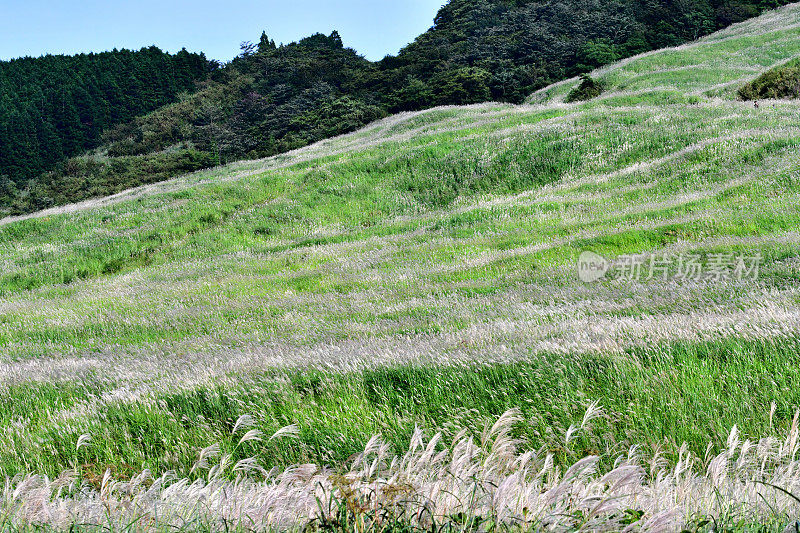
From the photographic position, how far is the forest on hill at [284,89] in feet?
189

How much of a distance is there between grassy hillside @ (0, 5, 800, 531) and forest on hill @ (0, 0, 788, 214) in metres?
40.9

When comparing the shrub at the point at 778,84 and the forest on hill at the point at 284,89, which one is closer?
the shrub at the point at 778,84

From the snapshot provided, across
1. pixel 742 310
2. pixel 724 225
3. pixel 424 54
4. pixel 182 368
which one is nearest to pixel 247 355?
pixel 182 368

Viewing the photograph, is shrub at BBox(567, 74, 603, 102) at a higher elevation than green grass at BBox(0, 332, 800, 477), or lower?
higher

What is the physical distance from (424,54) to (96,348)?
67.2 m

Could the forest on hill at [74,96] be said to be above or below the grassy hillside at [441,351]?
above

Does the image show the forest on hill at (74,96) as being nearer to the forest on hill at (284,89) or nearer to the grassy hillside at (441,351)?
the forest on hill at (284,89)

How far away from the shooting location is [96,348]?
26.9 feet

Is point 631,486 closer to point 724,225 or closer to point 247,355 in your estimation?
point 247,355

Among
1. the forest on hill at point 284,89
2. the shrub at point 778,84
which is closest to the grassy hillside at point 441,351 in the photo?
the shrub at point 778,84

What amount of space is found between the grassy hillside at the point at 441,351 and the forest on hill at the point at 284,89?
4093 centimetres

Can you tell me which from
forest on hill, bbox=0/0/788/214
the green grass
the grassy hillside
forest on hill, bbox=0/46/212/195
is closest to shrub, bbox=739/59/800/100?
the grassy hillside

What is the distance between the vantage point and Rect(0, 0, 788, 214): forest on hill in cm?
5766

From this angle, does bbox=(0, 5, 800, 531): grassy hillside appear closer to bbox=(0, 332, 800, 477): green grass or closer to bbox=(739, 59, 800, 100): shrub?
bbox=(0, 332, 800, 477): green grass
